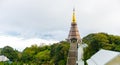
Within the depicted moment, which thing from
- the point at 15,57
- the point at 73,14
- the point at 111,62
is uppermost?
the point at 73,14

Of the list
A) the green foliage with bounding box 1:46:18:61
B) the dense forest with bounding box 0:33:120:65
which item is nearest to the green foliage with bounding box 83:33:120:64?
the dense forest with bounding box 0:33:120:65

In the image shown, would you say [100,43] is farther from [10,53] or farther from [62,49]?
[10,53]

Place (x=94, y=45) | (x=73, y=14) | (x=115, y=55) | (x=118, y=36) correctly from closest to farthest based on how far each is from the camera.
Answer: (x=115, y=55) < (x=94, y=45) < (x=118, y=36) < (x=73, y=14)

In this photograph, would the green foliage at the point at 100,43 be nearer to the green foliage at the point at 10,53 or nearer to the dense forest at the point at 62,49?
the dense forest at the point at 62,49

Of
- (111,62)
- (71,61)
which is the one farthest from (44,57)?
(111,62)

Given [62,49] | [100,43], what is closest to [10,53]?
[62,49]

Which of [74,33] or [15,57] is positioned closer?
[74,33]

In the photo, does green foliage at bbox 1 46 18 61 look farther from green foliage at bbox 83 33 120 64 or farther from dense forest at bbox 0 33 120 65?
green foliage at bbox 83 33 120 64

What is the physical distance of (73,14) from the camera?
39938 mm

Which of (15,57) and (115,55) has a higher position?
(115,55)

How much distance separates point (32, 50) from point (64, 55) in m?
19.2

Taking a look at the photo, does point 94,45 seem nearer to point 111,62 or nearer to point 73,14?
point 73,14

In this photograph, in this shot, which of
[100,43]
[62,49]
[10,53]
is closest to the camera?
[100,43]

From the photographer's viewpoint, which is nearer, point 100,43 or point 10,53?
point 100,43
